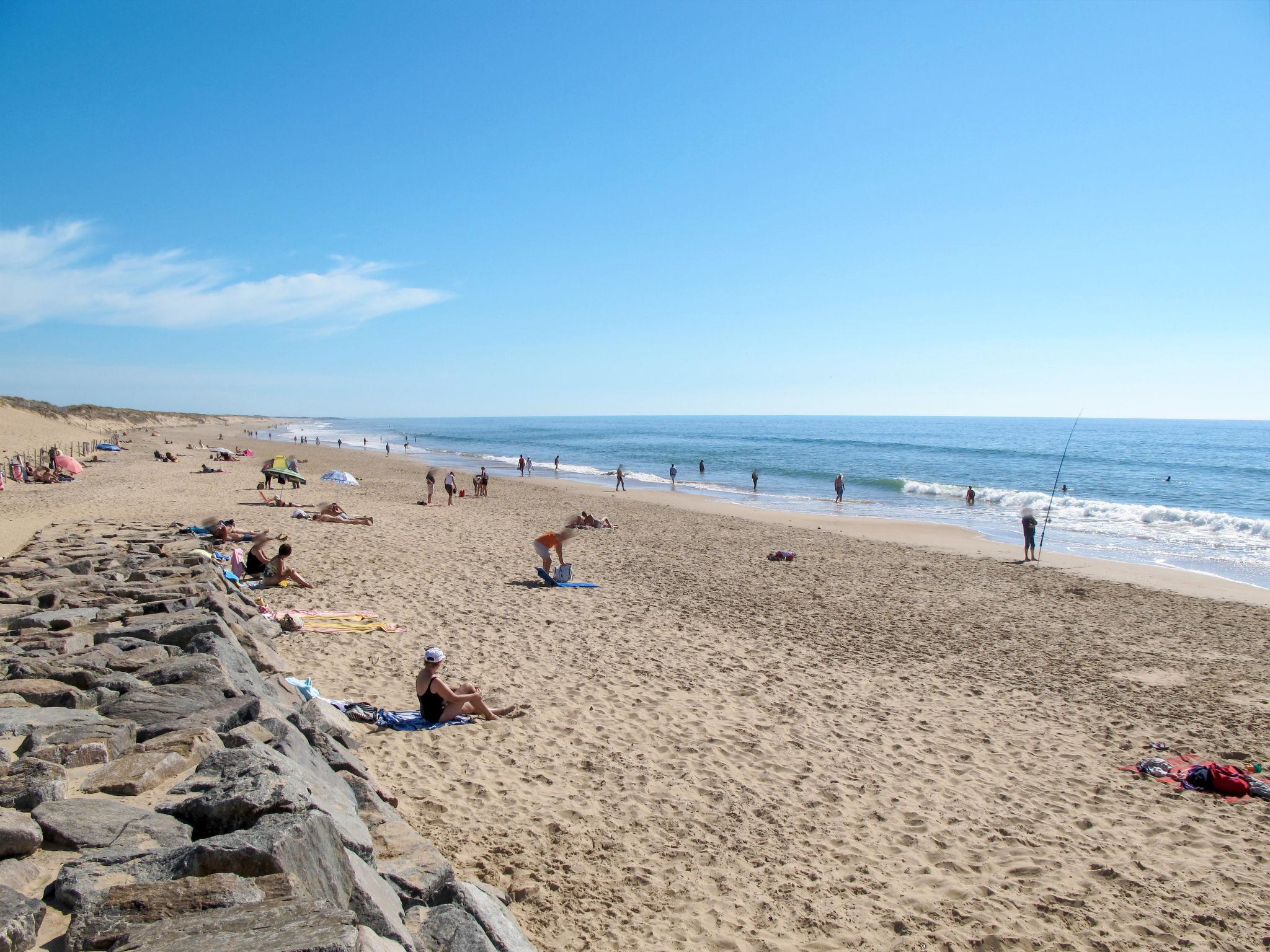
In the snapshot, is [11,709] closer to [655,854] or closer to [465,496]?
[655,854]

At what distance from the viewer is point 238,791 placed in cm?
339

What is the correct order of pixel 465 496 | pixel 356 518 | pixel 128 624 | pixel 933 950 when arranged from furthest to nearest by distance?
pixel 465 496, pixel 356 518, pixel 128 624, pixel 933 950

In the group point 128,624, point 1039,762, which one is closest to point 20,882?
point 128,624

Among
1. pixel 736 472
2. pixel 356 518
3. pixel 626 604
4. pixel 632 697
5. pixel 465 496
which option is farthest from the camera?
pixel 736 472

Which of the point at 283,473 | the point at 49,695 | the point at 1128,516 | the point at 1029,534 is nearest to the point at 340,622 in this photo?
the point at 49,695

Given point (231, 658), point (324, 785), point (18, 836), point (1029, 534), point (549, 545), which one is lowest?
point (1029, 534)

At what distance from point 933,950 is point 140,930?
4179mm

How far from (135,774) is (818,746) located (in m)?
5.61

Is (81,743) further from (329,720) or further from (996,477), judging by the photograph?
(996,477)

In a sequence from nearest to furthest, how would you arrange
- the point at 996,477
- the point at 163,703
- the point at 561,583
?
the point at 163,703
the point at 561,583
the point at 996,477

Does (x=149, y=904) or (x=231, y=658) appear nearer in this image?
(x=149, y=904)

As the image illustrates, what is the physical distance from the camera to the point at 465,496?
2923cm

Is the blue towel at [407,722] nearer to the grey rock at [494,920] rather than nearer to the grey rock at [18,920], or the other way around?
the grey rock at [494,920]

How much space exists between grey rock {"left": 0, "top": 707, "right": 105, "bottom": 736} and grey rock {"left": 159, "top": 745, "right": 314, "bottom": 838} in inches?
47.4
